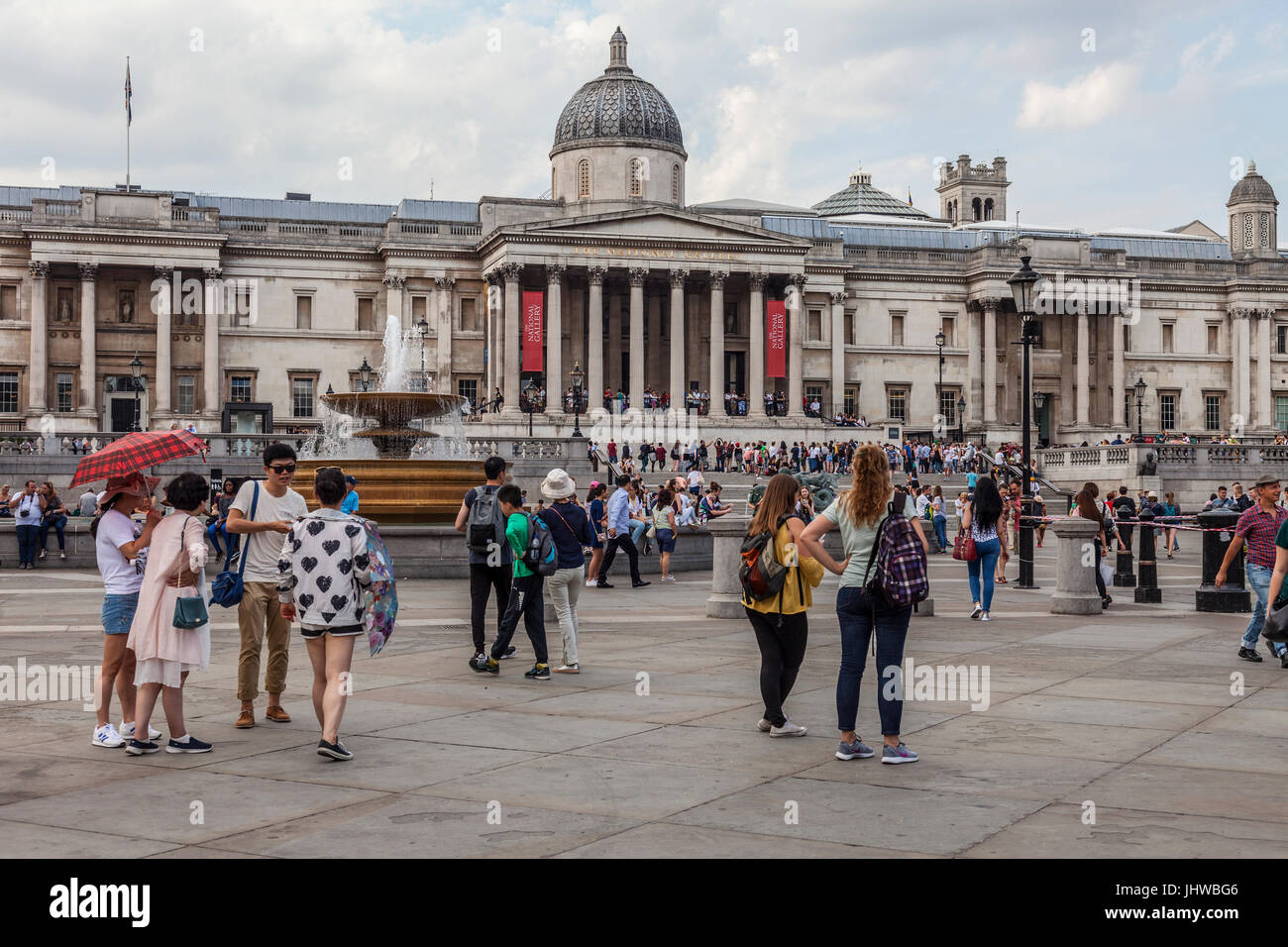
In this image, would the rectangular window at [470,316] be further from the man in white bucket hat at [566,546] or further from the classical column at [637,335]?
the man in white bucket hat at [566,546]

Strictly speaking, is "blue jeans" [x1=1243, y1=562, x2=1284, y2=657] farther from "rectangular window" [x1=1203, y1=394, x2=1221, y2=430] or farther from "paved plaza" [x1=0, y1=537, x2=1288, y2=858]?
"rectangular window" [x1=1203, y1=394, x2=1221, y2=430]

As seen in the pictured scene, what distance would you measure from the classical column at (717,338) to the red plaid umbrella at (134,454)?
186 ft

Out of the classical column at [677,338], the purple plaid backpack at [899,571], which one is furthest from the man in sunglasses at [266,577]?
the classical column at [677,338]

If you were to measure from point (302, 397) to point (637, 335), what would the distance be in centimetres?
1703

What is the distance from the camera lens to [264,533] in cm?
1052

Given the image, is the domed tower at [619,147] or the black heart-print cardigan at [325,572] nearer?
the black heart-print cardigan at [325,572]

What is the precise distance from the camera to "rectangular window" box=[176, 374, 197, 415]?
66500 mm

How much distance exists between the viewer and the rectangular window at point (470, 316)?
69.6 m

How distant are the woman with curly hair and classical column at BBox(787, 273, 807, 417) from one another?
59.0m

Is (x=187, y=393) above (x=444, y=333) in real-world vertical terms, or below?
below

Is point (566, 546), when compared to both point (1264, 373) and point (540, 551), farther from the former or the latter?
point (1264, 373)

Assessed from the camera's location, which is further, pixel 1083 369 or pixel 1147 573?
pixel 1083 369

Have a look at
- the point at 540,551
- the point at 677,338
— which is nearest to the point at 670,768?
the point at 540,551

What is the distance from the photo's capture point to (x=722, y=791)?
8172 mm
